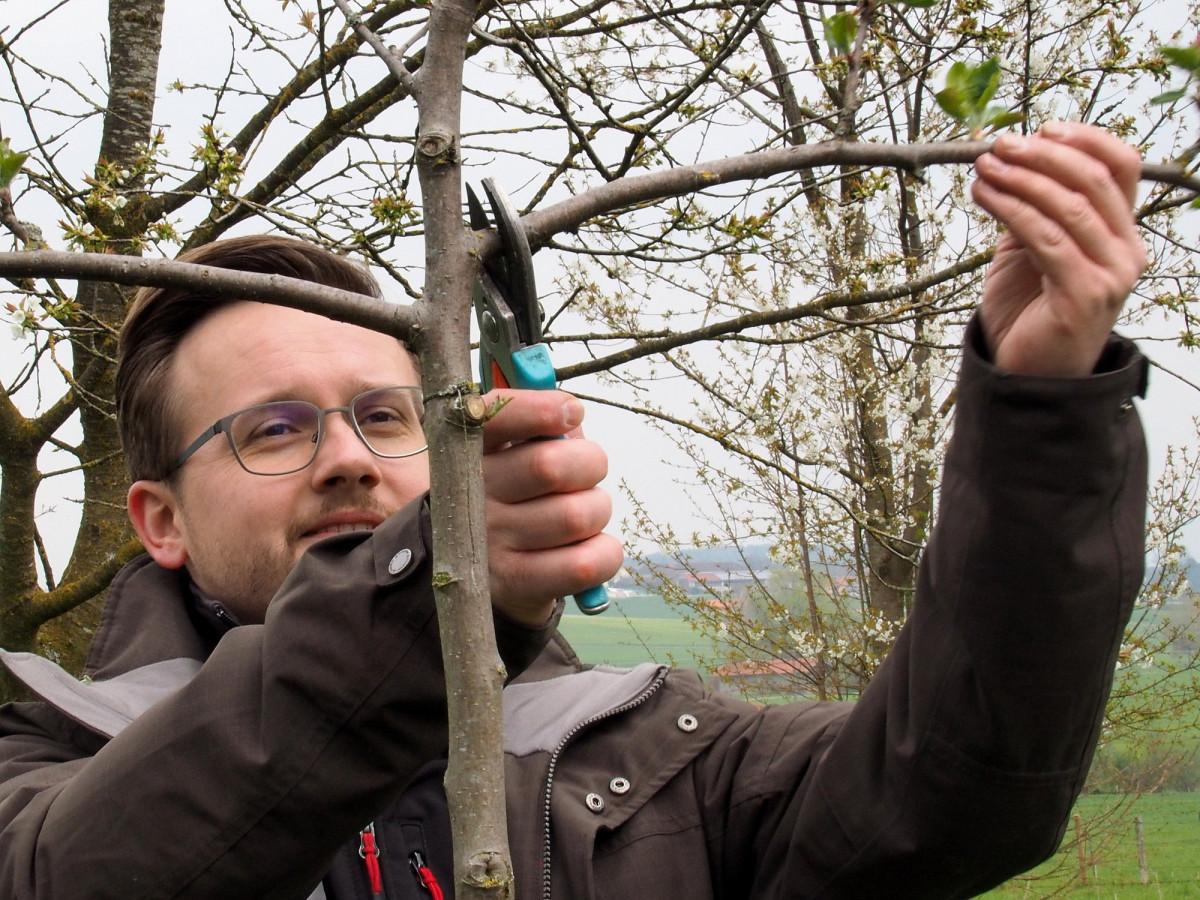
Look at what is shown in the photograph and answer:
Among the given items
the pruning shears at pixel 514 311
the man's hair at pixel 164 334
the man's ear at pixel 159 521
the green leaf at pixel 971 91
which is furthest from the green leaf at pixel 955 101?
the man's ear at pixel 159 521

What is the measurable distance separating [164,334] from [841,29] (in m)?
1.76

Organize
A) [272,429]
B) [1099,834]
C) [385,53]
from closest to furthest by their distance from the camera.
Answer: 1. [385,53]
2. [272,429]
3. [1099,834]

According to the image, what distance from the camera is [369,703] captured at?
1214 millimetres

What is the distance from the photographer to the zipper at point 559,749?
1.65 metres

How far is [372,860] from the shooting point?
1692mm

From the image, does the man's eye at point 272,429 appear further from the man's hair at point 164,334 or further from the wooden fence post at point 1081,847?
the wooden fence post at point 1081,847

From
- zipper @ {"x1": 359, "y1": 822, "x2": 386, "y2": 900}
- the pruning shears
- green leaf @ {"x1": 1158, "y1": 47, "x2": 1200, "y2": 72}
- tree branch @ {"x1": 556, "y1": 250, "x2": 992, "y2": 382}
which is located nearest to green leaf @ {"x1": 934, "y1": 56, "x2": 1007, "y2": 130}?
green leaf @ {"x1": 1158, "y1": 47, "x2": 1200, "y2": 72}

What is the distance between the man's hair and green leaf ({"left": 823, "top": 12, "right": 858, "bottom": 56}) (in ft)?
4.78

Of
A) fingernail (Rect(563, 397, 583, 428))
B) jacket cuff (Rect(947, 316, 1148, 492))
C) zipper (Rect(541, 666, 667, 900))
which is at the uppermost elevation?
fingernail (Rect(563, 397, 583, 428))

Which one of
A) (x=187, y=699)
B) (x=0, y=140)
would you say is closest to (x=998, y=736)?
(x=187, y=699)

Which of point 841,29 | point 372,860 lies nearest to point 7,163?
point 841,29

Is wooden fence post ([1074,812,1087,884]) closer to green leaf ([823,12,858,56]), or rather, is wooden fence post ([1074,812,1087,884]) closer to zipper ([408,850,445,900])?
zipper ([408,850,445,900])

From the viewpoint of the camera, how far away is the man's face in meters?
1.92

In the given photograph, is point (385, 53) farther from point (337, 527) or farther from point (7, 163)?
point (337, 527)
